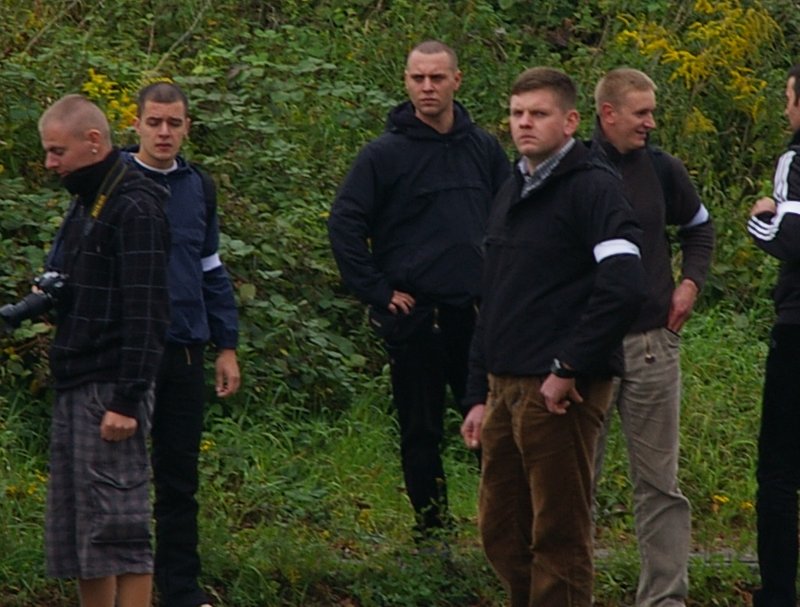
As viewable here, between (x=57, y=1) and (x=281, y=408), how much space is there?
4.87 metres

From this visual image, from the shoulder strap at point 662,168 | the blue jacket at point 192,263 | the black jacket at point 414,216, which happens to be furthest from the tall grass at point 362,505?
the shoulder strap at point 662,168

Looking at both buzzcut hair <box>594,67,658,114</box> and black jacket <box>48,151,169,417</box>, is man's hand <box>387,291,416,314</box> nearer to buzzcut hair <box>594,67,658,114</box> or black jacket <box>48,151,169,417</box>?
buzzcut hair <box>594,67,658,114</box>

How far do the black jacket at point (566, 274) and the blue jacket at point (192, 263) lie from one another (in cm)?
139

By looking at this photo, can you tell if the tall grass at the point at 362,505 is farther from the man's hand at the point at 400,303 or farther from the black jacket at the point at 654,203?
the black jacket at the point at 654,203

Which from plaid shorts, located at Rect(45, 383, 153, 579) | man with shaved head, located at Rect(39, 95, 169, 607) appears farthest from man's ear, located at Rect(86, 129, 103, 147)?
plaid shorts, located at Rect(45, 383, 153, 579)

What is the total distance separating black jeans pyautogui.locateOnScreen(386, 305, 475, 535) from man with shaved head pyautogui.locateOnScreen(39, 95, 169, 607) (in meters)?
1.65

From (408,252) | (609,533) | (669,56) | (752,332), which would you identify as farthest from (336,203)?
(669,56)

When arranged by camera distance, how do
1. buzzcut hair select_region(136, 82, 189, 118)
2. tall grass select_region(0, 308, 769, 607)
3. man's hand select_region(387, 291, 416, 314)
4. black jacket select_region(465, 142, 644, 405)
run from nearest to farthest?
black jacket select_region(465, 142, 644, 405) → buzzcut hair select_region(136, 82, 189, 118) → tall grass select_region(0, 308, 769, 607) → man's hand select_region(387, 291, 416, 314)

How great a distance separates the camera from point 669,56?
12.3m

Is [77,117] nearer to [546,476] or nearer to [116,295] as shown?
[116,295]

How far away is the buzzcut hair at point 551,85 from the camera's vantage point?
6172 mm

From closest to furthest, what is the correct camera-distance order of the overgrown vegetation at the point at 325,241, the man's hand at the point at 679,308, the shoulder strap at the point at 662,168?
the man's hand at the point at 679,308 → the shoulder strap at the point at 662,168 → the overgrown vegetation at the point at 325,241

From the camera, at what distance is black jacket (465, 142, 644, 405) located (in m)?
5.93

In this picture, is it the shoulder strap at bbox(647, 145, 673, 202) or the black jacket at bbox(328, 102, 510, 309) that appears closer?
the shoulder strap at bbox(647, 145, 673, 202)
